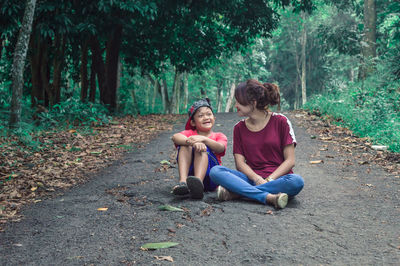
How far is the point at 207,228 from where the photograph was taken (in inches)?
132

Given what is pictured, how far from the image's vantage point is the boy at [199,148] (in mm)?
4320

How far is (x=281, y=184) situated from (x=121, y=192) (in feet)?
6.29

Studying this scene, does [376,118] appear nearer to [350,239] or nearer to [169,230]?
[350,239]

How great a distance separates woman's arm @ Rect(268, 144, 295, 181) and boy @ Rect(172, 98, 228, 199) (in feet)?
2.17

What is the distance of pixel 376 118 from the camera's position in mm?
8695

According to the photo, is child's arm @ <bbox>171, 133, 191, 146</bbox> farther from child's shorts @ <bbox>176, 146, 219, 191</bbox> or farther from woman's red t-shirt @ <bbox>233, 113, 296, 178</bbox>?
woman's red t-shirt @ <bbox>233, 113, 296, 178</bbox>

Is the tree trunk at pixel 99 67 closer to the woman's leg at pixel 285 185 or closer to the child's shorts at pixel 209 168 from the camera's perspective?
the child's shorts at pixel 209 168

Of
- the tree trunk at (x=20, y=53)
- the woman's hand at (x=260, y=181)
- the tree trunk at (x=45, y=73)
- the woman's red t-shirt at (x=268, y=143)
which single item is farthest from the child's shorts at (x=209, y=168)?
the tree trunk at (x=45, y=73)

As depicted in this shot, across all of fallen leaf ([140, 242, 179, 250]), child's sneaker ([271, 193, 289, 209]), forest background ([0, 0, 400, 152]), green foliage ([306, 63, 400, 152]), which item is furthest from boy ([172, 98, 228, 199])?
green foliage ([306, 63, 400, 152])

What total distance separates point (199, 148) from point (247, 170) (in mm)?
575

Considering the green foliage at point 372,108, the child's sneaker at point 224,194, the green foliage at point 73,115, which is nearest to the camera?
the child's sneaker at point 224,194

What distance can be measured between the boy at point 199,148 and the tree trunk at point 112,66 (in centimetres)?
913

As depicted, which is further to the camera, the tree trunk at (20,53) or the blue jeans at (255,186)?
the tree trunk at (20,53)

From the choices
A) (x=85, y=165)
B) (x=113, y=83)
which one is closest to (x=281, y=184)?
(x=85, y=165)
